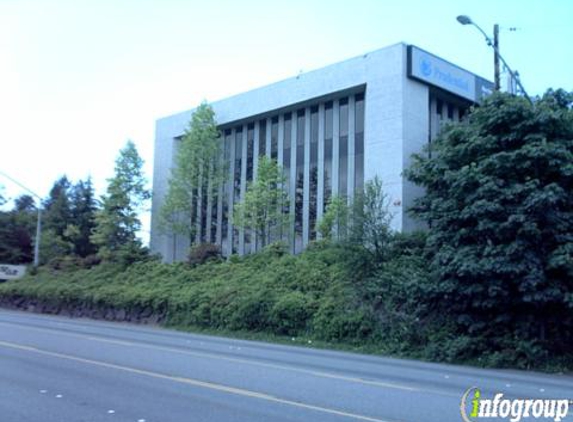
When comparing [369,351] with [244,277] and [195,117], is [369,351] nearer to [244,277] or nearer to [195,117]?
[244,277]

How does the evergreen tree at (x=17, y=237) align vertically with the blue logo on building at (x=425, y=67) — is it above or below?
below

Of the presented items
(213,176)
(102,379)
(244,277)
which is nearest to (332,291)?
(244,277)

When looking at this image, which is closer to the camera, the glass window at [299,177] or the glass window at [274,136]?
the glass window at [299,177]

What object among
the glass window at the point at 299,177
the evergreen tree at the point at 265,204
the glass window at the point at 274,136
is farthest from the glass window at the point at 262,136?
the evergreen tree at the point at 265,204

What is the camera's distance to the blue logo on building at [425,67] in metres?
30.6

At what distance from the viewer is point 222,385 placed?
978cm

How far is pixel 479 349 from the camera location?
17297mm

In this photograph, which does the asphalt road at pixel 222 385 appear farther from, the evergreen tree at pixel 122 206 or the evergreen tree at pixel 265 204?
the evergreen tree at pixel 122 206

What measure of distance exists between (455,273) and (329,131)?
1898 centimetres

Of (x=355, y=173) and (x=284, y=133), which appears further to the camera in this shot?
(x=284, y=133)

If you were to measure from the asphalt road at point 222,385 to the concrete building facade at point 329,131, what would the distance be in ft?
49.2

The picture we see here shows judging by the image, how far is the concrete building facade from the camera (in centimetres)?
2984

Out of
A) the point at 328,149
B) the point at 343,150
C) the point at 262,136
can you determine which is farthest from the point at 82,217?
the point at 343,150

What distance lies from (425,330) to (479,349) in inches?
73.0
